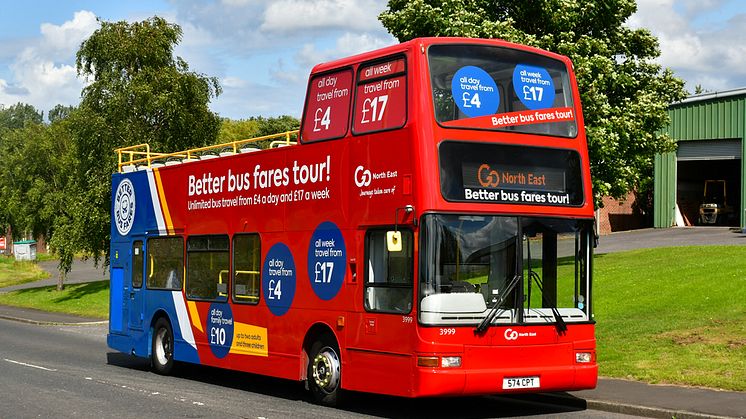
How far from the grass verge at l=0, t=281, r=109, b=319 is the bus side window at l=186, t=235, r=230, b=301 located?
2168cm

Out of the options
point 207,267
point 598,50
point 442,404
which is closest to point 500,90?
point 442,404

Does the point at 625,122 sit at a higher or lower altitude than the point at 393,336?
higher

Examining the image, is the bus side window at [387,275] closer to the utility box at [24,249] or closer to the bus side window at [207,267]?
the bus side window at [207,267]

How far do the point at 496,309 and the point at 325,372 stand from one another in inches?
113

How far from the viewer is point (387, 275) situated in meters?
13.0

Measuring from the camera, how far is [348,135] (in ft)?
45.5

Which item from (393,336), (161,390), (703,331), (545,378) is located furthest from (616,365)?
(161,390)

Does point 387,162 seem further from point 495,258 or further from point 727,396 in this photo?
point 727,396

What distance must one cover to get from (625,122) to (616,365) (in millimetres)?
17465

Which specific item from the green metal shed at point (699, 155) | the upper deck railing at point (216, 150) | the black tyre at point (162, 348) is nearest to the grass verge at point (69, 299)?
the upper deck railing at point (216, 150)

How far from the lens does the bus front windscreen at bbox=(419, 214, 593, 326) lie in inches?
480

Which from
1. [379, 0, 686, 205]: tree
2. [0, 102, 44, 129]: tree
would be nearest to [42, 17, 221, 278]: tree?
[379, 0, 686, 205]: tree

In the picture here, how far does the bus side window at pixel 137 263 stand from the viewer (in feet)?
65.8

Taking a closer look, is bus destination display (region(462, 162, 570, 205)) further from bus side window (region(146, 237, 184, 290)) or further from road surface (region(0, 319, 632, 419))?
bus side window (region(146, 237, 184, 290))
